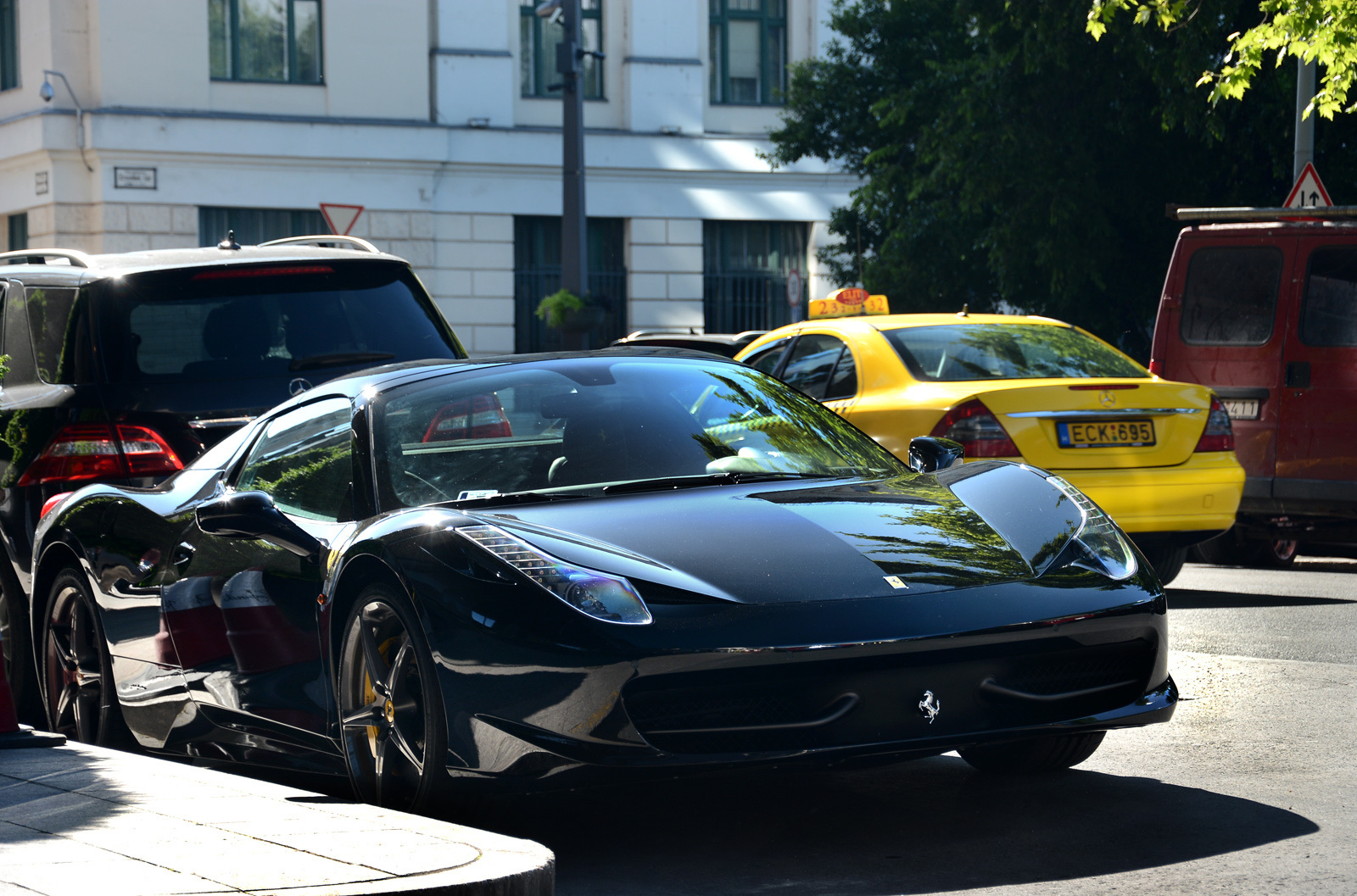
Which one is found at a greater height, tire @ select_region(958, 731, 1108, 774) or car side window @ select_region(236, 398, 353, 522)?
car side window @ select_region(236, 398, 353, 522)

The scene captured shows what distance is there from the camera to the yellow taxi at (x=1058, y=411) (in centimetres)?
931

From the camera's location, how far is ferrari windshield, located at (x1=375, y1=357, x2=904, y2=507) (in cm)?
527

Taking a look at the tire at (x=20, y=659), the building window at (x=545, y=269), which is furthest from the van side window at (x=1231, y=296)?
the building window at (x=545, y=269)

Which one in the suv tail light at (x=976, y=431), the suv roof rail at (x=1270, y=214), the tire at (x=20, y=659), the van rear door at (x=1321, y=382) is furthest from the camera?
the suv roof rail at (x=1270, y=214)

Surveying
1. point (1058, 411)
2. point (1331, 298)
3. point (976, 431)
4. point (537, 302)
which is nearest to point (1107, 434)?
point (1058, 411)

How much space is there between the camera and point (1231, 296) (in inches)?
467

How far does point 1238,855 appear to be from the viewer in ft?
14.7

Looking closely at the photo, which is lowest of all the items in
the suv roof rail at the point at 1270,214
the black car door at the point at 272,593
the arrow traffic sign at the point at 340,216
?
the black car door at the point at 272,593

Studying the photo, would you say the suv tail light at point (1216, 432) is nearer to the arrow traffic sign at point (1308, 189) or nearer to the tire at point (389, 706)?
the tire at point (389, 706)

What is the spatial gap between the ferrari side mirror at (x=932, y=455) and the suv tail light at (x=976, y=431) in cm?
319

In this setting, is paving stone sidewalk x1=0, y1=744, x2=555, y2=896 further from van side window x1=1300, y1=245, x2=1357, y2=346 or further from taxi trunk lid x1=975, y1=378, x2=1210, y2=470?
van side window x1=1300, y1=245, x2=1357, y2=346

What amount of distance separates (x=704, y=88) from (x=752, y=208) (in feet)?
7.11

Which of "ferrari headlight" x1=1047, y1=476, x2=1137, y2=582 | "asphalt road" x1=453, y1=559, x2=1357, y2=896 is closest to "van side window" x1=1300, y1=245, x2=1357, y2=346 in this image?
"asphalt road" x1=453, y1=559, x2=1357, y2=896

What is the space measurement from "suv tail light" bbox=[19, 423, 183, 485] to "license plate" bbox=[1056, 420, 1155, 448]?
14.3 ft
